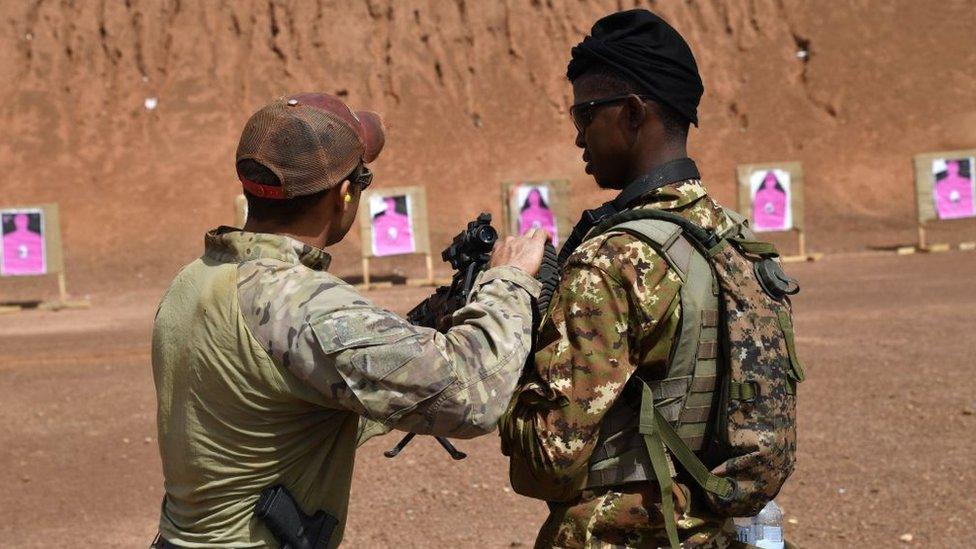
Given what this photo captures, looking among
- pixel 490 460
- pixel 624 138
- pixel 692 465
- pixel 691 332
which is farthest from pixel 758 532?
pixel 490 460

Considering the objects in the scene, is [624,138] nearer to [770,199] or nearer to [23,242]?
[23,242]

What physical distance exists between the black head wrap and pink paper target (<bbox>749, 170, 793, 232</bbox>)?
15.7 metres

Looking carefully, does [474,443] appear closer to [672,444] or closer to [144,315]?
[672,444]

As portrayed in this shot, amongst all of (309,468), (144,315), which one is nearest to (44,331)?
(144,315)

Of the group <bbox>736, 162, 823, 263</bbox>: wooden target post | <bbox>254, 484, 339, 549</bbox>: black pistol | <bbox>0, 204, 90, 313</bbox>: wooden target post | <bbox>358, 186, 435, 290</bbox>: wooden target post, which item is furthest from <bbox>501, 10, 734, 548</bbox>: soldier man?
<bbox>736, 162, 823, 263</bbox>: wooden target post

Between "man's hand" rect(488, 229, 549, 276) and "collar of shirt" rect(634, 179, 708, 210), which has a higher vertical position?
"collar of shirt" rect(634, 179, 708, 210)

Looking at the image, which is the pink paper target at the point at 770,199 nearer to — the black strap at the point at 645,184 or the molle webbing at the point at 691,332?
the black strap at the point at 645,184

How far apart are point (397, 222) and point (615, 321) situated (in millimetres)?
15080

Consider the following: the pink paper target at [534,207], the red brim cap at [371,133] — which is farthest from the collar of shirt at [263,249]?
the pink paper target at [534,207]

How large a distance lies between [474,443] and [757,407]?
4.49 meters

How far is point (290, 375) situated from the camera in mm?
1974

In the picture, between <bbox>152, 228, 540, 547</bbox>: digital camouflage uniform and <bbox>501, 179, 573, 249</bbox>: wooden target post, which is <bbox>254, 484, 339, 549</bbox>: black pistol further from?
<bbox>501, 179, 573, 249</bbox>: wooden target post

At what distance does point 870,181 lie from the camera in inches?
781

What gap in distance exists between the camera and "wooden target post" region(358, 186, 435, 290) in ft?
55.3
